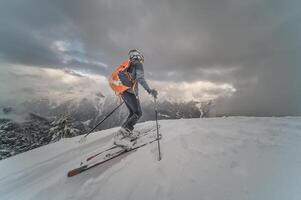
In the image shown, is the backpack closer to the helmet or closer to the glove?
the helmet

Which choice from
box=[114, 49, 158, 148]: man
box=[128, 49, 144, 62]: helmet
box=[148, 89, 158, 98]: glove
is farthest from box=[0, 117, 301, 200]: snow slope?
box=[128, 49, 144, 62]: helmet

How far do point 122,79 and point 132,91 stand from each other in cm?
54

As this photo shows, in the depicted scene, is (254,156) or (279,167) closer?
(279,167)

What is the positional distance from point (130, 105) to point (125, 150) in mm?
1627

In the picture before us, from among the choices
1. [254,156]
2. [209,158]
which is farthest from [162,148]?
[254,156]

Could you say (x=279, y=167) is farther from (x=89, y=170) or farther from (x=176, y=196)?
(x=89, y=170)

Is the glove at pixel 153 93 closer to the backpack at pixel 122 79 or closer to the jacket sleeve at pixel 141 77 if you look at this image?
the jacket sleeve at pixel 141 77

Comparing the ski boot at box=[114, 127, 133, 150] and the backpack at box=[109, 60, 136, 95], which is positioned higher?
the backpack at box=[109, 60, 136, 95]

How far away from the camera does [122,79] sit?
17.6ft

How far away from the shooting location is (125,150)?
4453mm

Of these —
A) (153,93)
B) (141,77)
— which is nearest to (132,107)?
(153,93)

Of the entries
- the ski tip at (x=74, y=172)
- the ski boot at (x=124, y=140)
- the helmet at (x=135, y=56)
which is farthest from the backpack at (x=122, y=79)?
the ski tip at (x=74, y=172)

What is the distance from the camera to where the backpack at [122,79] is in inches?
210

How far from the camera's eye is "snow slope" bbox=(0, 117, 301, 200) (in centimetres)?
225
